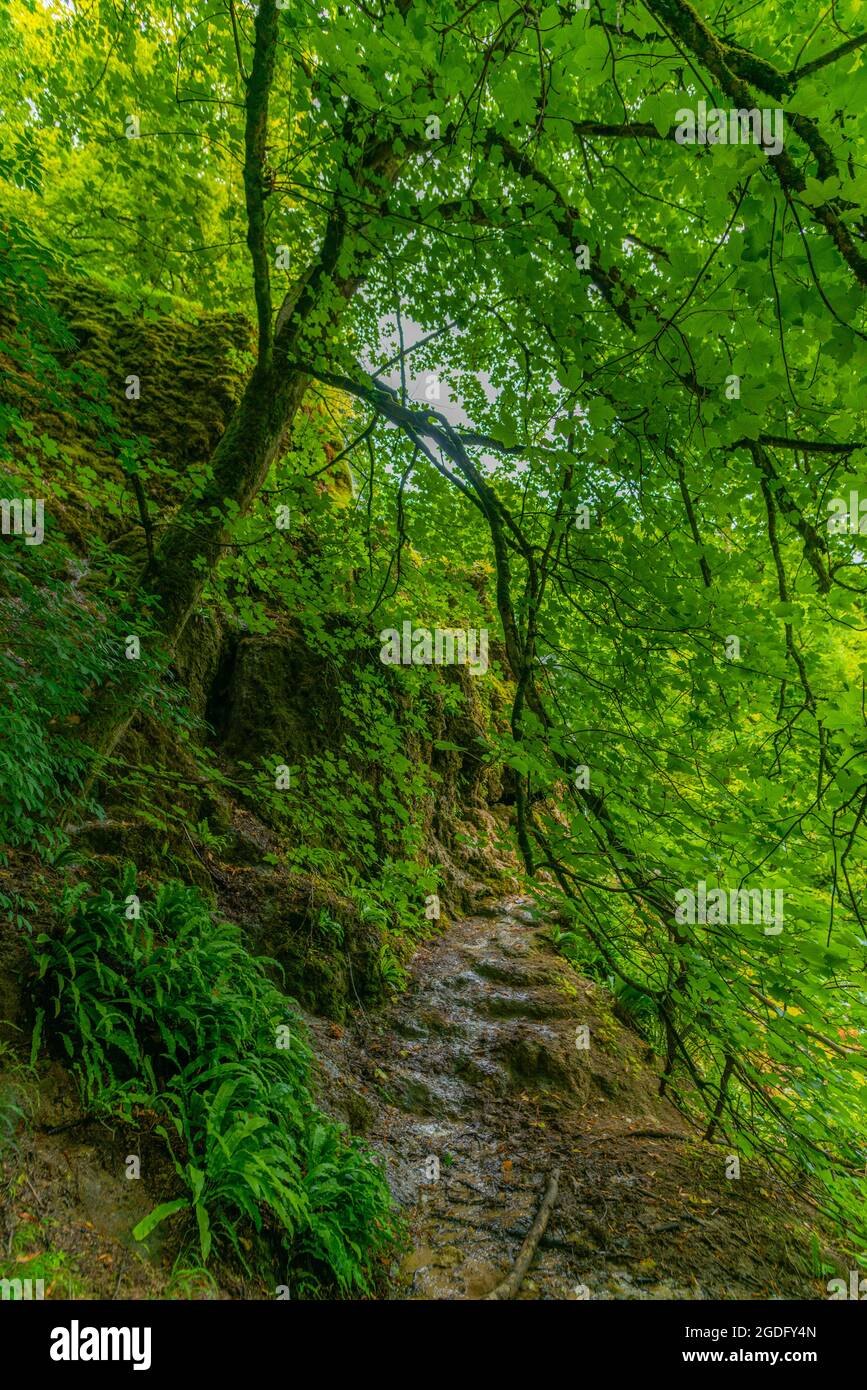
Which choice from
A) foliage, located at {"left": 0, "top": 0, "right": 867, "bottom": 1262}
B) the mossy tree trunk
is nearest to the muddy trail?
foliage, located at {"left": 0, "top": 0, "right": 867, "bottom": 1262}

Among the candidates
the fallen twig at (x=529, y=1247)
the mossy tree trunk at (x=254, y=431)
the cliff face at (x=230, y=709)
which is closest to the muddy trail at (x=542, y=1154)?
the fallen twig at (x=529, y=1247)

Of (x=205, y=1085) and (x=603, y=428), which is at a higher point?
(x=603, y=428)

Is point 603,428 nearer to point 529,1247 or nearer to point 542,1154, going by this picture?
point 529,1247

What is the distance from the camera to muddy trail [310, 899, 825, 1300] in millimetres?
4023

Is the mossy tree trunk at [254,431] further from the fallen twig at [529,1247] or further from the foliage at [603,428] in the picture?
the fallen twig at [529,1247]

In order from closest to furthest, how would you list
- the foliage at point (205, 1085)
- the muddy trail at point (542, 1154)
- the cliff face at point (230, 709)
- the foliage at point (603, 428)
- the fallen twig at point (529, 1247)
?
the foliage at point (603, 428) → the foliage at point (205, 1085) → the fallen twig at point (529, 1247) → the muddy trail at point (542, 1154) → the cliff face at point (230, 709)

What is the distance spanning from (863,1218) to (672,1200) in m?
1.23

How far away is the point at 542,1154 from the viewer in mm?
5258

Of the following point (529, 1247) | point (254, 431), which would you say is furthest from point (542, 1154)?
point (254, 431)

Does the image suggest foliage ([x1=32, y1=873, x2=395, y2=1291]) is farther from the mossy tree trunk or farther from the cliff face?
the mossy tree trunk

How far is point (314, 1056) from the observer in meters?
5.17

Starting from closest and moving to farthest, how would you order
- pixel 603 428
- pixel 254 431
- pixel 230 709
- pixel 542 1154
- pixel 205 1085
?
pixel 603 428, pixel 205 1085, pixel 254 431, pixel 542 1154, pixel 230 709

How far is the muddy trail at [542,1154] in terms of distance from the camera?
4.02m
